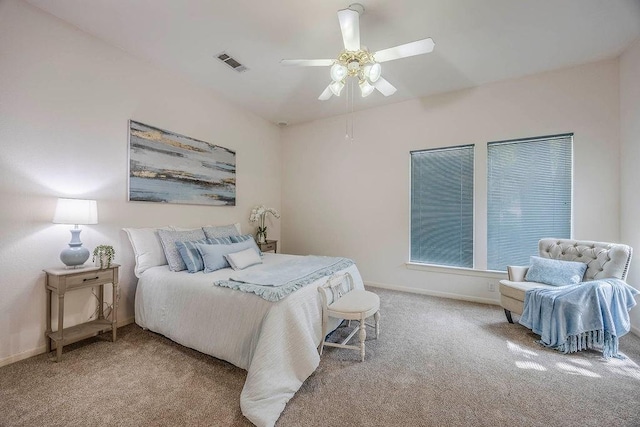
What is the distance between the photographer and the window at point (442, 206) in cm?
380

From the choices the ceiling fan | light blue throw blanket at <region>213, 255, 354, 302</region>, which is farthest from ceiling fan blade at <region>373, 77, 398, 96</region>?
light blue throw blanket at <region>213, 255, 354, 302</region>

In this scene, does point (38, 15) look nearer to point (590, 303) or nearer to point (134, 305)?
point (134, 305)

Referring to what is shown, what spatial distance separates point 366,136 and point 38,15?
Answer: 3930mm

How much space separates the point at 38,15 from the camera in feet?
7.47

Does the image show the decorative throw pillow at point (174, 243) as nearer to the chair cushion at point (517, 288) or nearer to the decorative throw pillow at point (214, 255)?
the decorative throw pillow at point (214, 255)

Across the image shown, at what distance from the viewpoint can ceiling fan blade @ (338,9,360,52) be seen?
6.24ft

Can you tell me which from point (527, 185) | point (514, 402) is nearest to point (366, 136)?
point (527, 185)

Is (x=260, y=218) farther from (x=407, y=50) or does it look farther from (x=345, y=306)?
(x=407, y=50)

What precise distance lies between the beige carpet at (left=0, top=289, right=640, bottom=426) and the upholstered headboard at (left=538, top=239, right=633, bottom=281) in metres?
0.67

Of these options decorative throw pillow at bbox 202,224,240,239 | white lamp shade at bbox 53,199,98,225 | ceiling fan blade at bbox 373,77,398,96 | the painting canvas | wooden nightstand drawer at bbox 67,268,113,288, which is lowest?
wooden nightstand drawer at bbox 67,268,113,288

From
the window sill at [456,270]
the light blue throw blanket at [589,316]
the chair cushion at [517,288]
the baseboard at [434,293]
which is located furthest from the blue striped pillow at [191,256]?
the light blue throw blanket at [589,316]

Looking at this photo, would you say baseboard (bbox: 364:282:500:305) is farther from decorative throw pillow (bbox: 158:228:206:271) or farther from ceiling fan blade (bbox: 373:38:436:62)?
ceiling fan blade (bbox: 373:38:436:62)

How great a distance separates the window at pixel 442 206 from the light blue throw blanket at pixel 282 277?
1.69 metres

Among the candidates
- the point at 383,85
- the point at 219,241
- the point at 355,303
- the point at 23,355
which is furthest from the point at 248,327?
the point at 383,85
